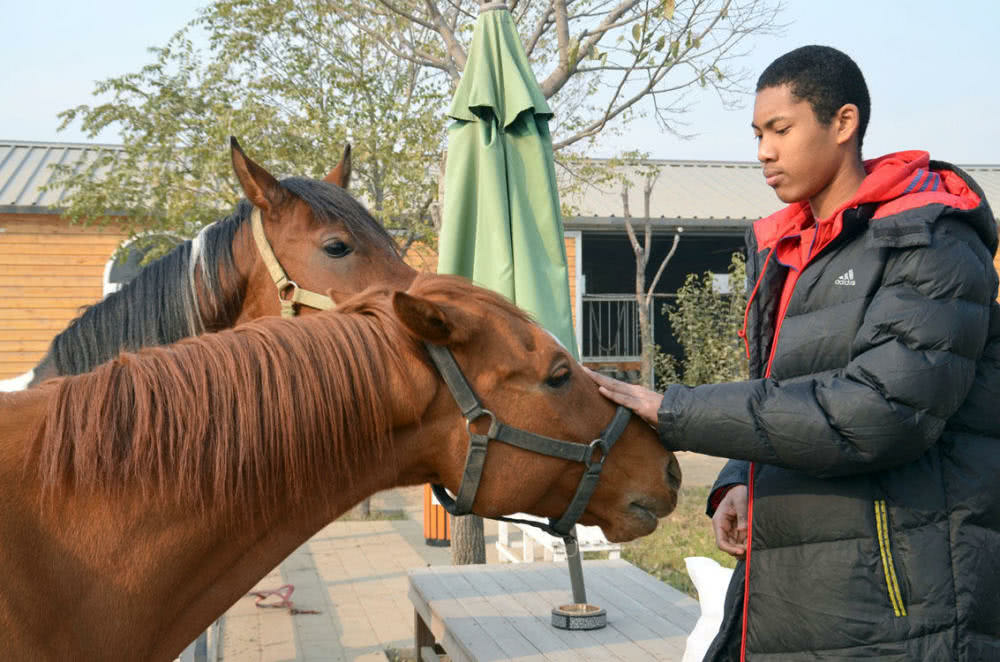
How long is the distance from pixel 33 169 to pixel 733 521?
15.7 m

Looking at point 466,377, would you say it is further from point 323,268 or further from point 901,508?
point 323,268

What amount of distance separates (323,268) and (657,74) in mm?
4280

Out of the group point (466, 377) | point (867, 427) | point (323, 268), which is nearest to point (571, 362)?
point (466, 377)

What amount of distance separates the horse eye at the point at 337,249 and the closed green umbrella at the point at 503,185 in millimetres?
1001

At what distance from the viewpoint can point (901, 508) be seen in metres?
1.62

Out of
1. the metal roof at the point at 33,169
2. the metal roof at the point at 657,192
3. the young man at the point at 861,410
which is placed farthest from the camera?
the metal roof at the point at 657,192

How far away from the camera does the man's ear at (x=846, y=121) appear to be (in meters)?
1.77

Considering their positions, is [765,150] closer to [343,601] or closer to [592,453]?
[592,453]

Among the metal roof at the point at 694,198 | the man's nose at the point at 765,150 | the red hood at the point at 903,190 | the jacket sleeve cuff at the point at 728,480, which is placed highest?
the metal roof at the point at 694,198

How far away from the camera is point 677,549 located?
7406 mm

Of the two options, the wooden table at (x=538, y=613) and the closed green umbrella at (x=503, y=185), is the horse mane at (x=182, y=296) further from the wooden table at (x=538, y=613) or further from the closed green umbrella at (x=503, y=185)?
the wooden table at (x=538, y=613)

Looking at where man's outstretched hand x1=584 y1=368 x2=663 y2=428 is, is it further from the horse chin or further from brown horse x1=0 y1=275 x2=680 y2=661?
the horse chin

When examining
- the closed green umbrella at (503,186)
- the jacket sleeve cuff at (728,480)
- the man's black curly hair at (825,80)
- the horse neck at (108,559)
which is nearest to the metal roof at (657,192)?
the closed green umbrella at (503,186)

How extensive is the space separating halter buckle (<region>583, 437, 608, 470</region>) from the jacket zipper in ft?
1.91
